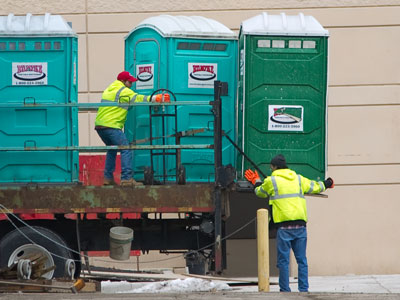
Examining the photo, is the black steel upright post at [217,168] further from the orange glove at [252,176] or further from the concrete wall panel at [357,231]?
the concrete wall panel at [357,231]

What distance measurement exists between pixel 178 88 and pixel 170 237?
163 centimetres

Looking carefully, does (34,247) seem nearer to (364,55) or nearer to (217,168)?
(217,168)

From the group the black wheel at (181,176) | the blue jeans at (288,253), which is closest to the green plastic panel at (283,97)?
the black wheel at (181,176)

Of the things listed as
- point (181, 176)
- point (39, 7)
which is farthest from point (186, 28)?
point (39, 7)

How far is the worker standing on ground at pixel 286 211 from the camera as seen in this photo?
9.63 metres

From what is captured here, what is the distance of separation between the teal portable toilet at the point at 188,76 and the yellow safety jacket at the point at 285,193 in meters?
1.09

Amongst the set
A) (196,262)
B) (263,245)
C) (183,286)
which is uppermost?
(263,245)

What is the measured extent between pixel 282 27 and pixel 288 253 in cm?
249

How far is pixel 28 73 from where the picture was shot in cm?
1031

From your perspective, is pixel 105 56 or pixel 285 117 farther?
pixel 105 56

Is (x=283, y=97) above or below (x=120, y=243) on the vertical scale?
above

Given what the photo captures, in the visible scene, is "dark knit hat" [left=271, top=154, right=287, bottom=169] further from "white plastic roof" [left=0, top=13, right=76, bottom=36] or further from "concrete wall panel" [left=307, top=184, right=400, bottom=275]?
"concrete wall panel" [left=307, top=184, right=400, bottom=275]

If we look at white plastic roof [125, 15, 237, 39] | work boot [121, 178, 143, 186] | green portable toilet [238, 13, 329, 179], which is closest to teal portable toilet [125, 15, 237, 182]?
white plastic roof [125, 15, 237, 39]

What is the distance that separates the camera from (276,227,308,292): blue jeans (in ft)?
31.6
